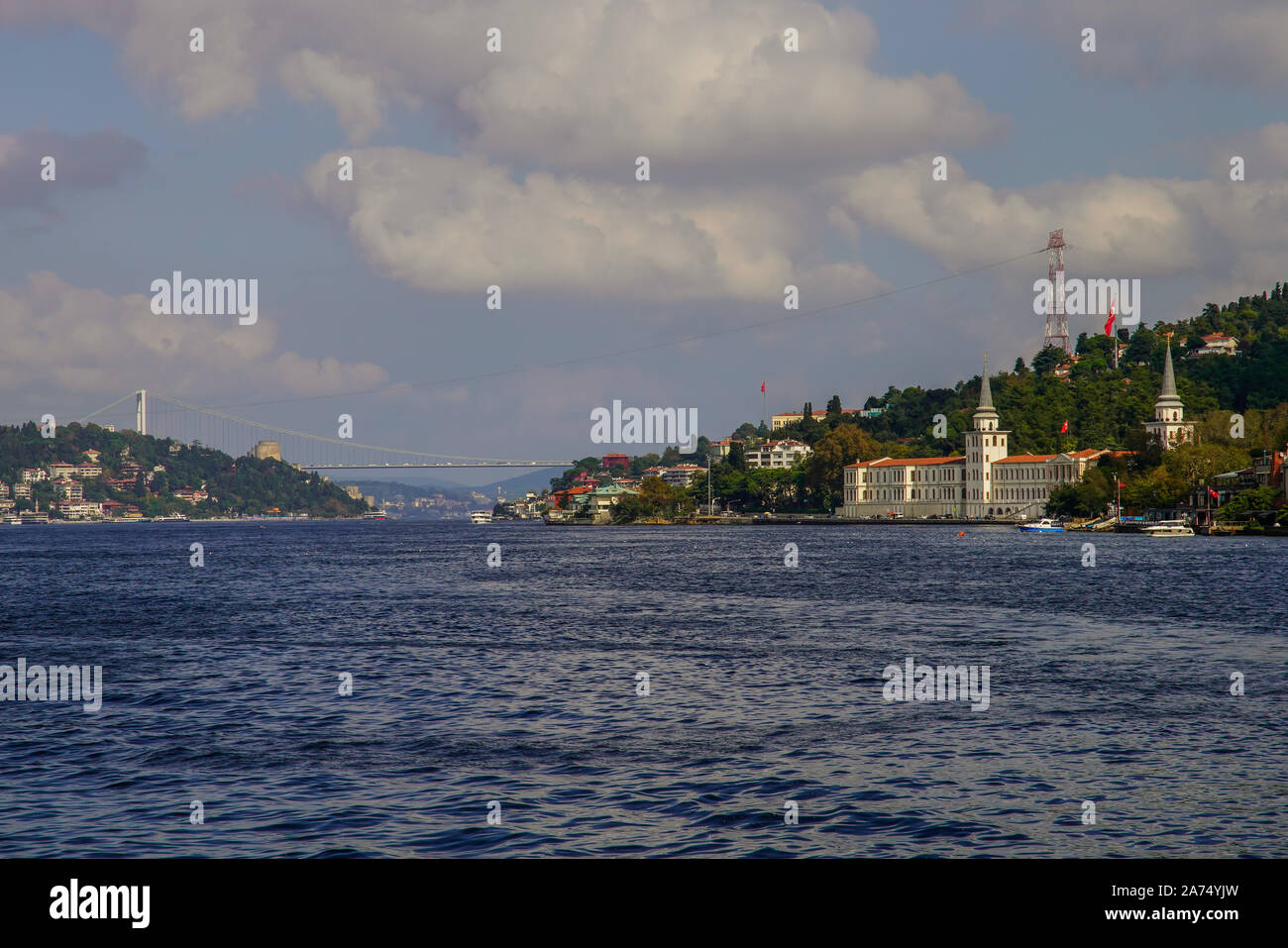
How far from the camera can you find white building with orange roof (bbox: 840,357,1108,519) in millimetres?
173750

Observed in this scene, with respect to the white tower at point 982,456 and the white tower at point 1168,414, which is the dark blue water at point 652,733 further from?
the white tower at point 982,456

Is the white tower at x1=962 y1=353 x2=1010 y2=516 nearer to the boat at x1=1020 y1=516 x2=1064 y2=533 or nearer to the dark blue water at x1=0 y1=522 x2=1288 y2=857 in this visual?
the boat at x1=1020 y1=516 x2=1064 y2=533

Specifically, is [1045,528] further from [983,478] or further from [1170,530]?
[983,478]

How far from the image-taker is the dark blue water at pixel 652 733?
1222 centimetres

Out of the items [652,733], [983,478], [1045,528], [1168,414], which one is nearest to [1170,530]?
[1045,528]

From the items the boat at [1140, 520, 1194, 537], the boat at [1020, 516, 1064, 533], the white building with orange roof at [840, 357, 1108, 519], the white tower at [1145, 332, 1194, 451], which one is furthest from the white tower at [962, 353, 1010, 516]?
the boat at [1140, 520, 1194, 537]

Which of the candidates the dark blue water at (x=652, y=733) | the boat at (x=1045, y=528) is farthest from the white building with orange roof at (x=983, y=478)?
the dark blue water at (x=652, y=733)

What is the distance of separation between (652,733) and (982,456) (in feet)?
578

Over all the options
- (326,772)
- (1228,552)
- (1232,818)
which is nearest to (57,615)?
(326,772)

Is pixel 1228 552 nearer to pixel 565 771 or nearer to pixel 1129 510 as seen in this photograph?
pixel 1129 510

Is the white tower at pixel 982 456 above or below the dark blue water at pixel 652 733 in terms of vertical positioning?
above

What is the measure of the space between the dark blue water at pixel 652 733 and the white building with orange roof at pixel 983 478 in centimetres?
13707

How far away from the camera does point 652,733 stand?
17.4 m
